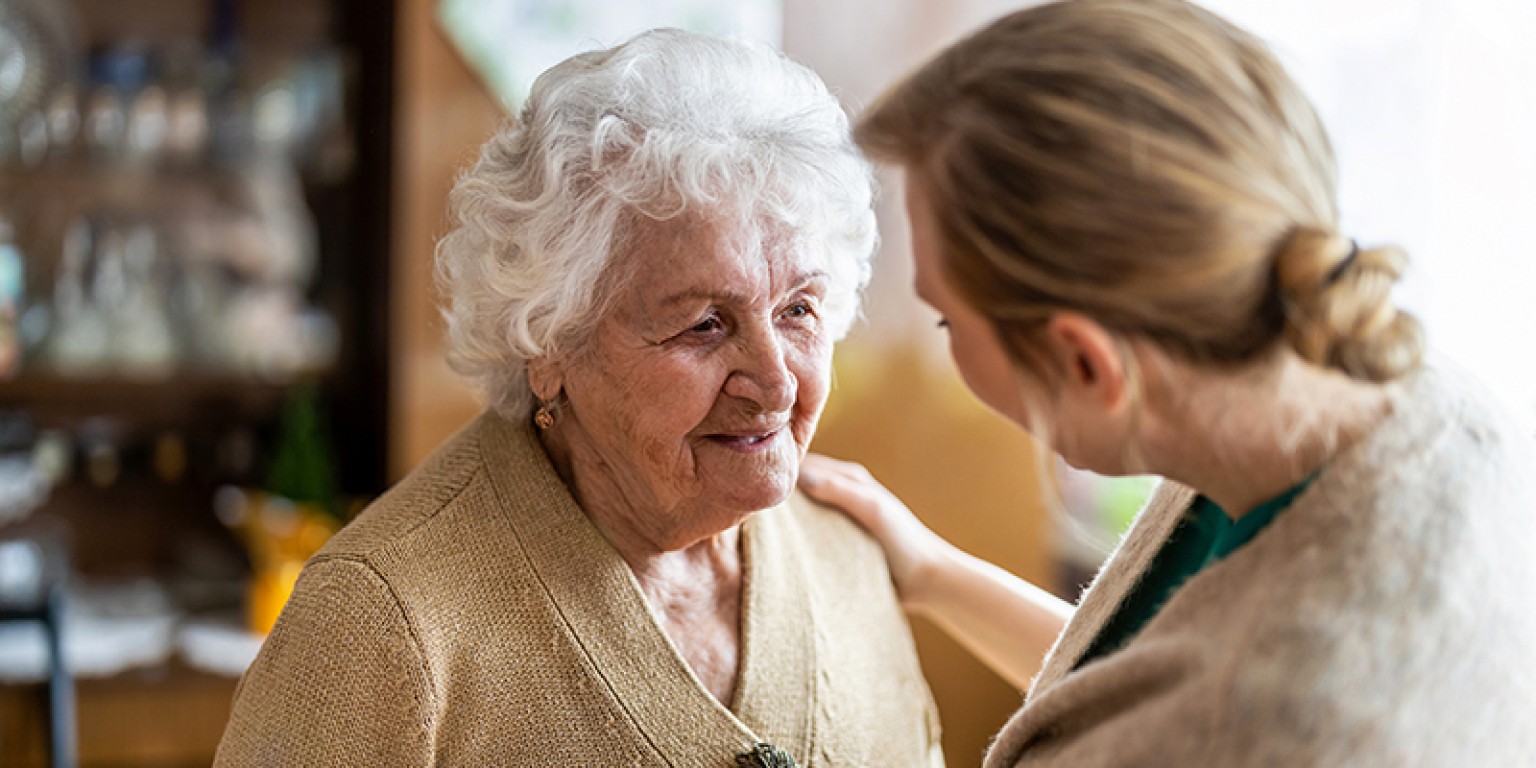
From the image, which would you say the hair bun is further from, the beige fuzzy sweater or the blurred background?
the blurred background

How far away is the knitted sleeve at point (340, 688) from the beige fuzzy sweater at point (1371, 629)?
0.59m

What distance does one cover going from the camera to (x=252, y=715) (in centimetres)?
118

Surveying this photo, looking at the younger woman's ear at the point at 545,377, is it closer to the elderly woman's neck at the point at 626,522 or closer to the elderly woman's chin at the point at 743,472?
the elderly woman's neck at the point at 626,522

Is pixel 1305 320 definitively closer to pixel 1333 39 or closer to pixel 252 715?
pixel 252 715

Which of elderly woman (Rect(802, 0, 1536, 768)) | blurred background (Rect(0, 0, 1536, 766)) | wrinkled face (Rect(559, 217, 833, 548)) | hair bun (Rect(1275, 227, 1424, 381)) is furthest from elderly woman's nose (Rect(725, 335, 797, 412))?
blurred background (Rect(0, 0, 1536, 766))

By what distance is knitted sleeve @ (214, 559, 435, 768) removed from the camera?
1147 mm

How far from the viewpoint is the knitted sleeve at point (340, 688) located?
3.76ft

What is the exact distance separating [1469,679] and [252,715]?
96 cm

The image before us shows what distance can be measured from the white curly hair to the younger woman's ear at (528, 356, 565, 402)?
0.05ft

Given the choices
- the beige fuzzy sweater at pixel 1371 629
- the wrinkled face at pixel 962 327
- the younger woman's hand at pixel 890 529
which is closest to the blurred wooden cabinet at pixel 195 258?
the younger woman's hand at pixel 890 529

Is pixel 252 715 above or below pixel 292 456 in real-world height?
above

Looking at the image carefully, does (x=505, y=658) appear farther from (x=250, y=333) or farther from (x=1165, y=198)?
(x=250, y=333)

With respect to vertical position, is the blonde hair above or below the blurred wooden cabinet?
above

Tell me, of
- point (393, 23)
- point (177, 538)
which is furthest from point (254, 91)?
point (177, 538)
